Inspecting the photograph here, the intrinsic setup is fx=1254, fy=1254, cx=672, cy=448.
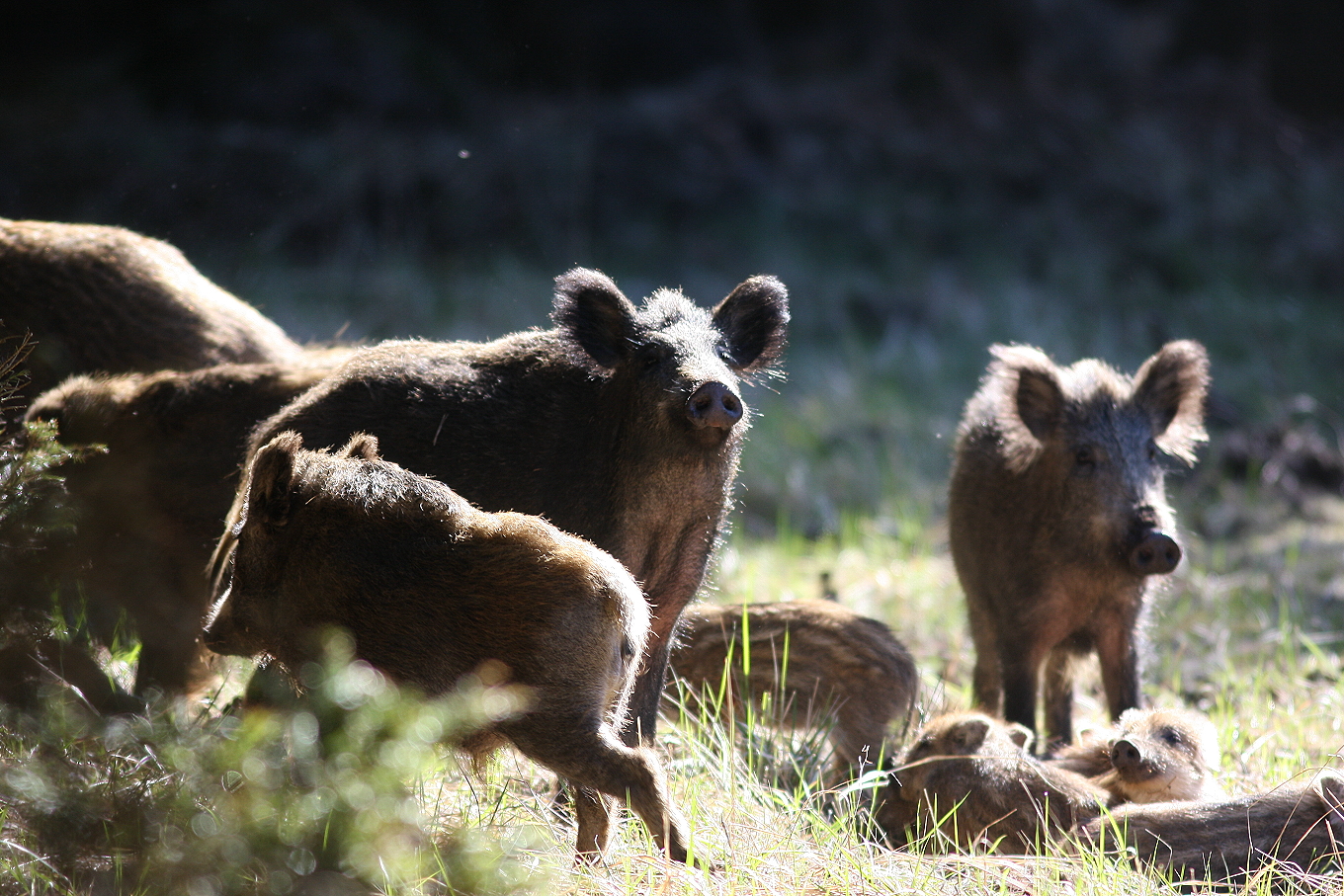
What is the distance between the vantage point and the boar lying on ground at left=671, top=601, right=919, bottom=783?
465cm

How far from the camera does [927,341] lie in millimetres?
12062

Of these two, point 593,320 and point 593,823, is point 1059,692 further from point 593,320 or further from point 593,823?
point 593,823

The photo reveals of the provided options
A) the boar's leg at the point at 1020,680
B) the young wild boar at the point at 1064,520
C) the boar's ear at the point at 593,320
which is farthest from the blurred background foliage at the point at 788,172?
the boar's ear at the point at 593,320

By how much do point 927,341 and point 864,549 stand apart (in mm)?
4756

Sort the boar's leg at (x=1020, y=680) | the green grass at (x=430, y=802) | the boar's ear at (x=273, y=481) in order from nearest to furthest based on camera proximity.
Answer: the green grass at (x=430, y=802)
the boar's ear at (x=273, y=481)
the boar's leg at (x=1020, y=680)

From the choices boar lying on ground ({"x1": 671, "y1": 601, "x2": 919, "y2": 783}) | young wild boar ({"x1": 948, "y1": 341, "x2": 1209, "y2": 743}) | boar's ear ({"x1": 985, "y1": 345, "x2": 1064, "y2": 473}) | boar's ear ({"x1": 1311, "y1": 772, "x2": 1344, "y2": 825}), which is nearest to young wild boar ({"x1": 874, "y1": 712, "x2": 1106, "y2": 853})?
boar lying on ground ({"x1": 671, "y1": 601, "x2": 919, "y2": 783})

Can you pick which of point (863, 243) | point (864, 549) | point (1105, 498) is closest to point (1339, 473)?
point (864, 549)

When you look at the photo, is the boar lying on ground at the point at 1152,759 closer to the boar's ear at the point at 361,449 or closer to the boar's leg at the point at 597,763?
the boar's leg at the point at 597,763

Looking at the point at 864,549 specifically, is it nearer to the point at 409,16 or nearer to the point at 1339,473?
the point at 1339,473

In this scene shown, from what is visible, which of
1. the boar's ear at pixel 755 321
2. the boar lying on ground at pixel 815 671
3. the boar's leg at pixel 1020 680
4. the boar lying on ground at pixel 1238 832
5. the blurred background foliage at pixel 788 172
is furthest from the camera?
the blurred background foliage at pixel 788 172

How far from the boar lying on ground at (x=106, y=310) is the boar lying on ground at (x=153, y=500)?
0.71 metres

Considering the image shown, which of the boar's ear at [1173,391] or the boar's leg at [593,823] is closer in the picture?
the boar's leg at [593,823]

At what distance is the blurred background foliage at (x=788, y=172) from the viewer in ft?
35.4

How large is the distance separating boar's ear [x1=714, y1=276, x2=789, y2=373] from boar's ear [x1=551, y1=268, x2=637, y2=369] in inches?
13.8
